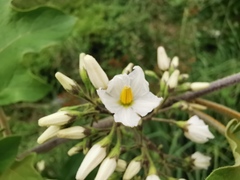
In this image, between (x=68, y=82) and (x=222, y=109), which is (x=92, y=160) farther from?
(x=222, y=109)

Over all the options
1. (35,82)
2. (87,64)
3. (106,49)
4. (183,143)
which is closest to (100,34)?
(106,49)

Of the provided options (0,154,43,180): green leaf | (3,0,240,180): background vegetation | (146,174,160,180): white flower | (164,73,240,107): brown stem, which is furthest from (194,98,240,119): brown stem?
(3,0,240,180): background vegetation

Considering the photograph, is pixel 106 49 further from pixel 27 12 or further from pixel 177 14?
pixel 27 12

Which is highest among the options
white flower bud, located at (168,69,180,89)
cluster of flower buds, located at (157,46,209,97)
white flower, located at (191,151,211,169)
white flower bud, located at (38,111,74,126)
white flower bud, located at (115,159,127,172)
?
white flower bud, located at (38,111,74,126)

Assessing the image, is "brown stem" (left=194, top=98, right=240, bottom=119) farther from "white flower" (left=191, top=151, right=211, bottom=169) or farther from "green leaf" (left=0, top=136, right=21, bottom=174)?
"green leaf" (left=0, top=136, right=21, bottom=174)

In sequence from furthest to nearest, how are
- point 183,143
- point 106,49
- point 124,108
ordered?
point 106,49 < point 183,143 < point 124,108

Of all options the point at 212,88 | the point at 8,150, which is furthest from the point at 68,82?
the point at 212,88
